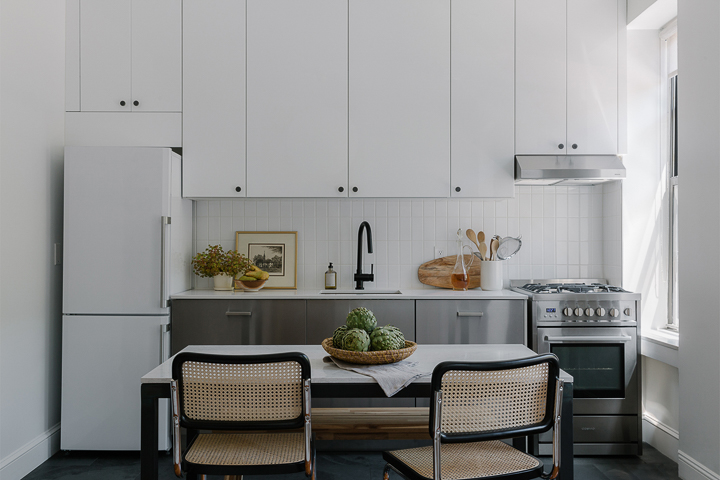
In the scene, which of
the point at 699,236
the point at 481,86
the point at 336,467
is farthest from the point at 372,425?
the point at 481,86

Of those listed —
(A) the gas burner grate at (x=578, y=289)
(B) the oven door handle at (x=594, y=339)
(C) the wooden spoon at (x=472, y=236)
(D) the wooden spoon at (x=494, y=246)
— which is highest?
(C) the wooden spoon at (x=472, y=236)

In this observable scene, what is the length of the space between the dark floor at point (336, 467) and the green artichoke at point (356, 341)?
123 cm

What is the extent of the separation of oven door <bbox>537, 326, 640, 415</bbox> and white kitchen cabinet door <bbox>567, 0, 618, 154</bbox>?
3.67 feet

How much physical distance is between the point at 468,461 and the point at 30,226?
2527mm

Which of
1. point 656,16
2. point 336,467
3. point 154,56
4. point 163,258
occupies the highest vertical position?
point 656,16

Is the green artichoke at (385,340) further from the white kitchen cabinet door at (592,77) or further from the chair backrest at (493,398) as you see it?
the white kitchen cabinet door at (592,77)

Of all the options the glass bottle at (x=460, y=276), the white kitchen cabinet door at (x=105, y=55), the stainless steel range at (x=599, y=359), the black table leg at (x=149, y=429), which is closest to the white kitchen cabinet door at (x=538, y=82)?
the glass bottle at (x=460, y=276)

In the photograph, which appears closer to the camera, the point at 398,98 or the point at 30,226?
the point at 30,226

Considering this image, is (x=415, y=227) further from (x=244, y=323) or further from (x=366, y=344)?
(x=366, y=344)

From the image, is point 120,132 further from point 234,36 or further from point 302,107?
point 302,107

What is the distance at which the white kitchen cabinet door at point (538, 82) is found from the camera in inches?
125

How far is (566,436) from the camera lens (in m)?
1.66

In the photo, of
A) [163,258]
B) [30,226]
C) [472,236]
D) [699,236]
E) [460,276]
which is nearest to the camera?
[699,236]

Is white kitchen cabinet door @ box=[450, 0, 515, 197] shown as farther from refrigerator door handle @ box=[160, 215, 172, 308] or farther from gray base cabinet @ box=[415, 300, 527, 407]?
refrigerator door handle @ box=[160, 215, 172, 308]
